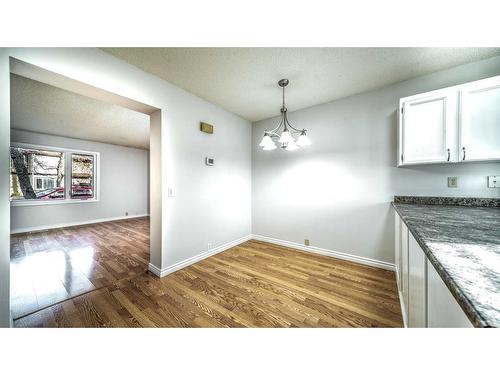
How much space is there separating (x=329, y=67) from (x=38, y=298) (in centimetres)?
382

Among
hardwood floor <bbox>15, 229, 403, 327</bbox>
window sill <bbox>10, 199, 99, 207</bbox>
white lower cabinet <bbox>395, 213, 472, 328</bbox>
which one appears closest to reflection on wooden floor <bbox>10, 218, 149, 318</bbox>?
hardwood floor <bbox>15, 229, 403, 327</bbox>

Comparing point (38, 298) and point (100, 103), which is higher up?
point (100, 103)

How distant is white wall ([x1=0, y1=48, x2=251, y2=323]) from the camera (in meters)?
1.46

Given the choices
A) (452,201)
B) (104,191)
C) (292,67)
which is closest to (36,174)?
(104,191)

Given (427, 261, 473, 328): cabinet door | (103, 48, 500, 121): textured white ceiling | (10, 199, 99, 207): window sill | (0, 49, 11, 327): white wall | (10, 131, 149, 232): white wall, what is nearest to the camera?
(427, 261, 473, 328): cabinet door

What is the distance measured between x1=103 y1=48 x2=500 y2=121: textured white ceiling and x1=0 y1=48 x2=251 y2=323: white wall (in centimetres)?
20

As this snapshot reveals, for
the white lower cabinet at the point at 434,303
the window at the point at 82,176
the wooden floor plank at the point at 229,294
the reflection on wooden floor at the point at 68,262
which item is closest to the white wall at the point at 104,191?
the window at the point at 82,176

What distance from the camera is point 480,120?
1604 mm

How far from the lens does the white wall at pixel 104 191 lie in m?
4.19

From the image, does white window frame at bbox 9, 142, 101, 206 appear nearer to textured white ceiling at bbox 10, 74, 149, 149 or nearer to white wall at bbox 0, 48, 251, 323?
textured white ceiling at bbox 10, 74, 149, 149
